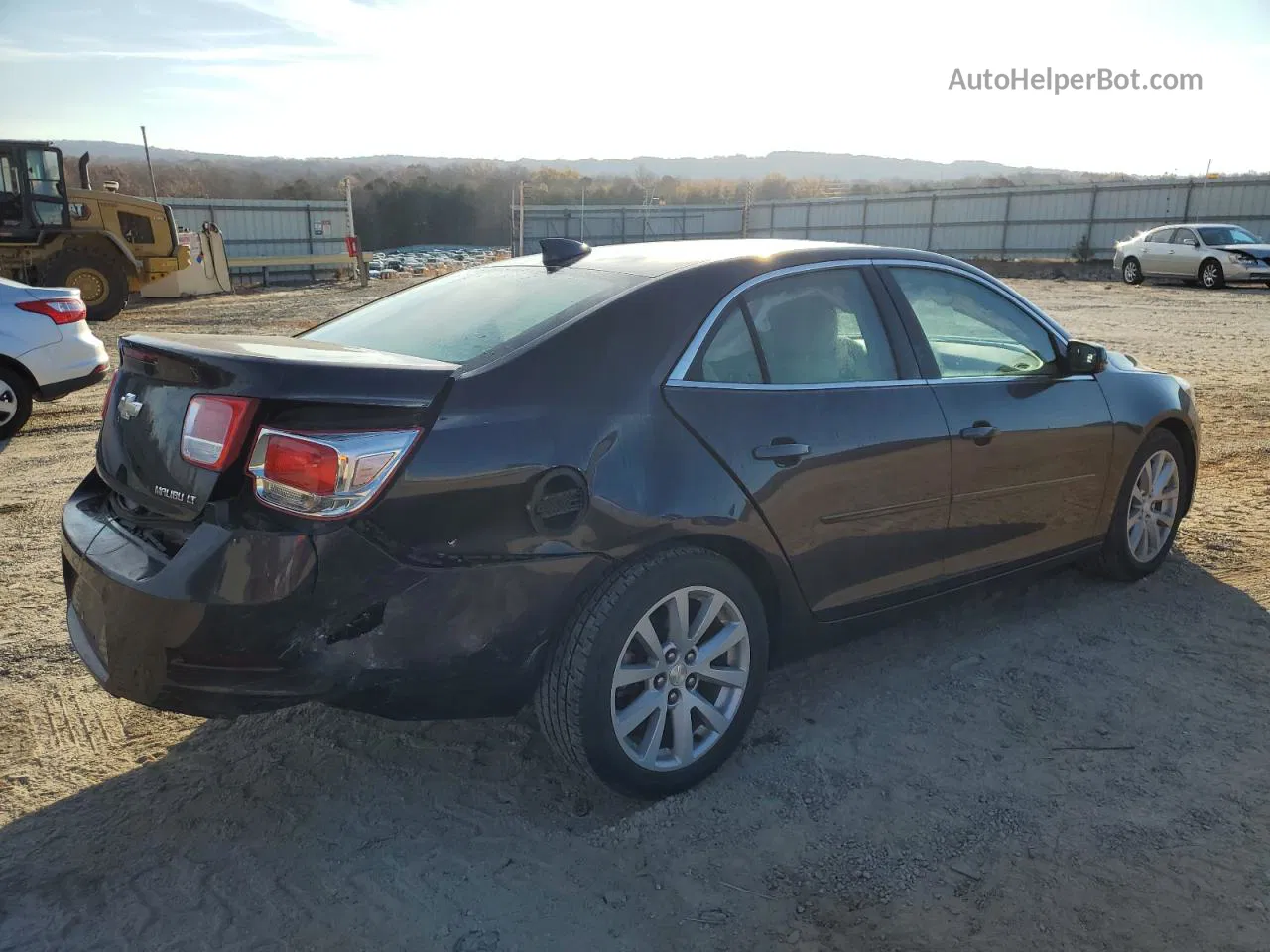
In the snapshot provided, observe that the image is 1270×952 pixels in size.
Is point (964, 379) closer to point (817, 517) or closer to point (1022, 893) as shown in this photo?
point (817, 517)

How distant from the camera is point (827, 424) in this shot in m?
3.20

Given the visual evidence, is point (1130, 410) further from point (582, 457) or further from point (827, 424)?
point (582, 457)

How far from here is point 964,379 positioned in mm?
3707

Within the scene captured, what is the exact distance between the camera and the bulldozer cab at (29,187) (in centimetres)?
1748

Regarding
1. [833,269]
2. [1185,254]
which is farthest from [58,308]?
[1185,254]

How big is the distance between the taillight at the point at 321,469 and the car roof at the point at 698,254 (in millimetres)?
1118

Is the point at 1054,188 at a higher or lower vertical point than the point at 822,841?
higher

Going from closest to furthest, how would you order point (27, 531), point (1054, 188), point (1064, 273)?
point (27, 531), point (1064, 273), point (1054, 188)

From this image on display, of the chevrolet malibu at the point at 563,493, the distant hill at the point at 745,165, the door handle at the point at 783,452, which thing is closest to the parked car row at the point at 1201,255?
the chevrolet malibu at the point at 563,493

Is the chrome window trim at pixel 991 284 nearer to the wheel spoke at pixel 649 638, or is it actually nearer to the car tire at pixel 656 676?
the car tire at pixel 656 676

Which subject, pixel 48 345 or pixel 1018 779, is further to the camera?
pixel 48 345

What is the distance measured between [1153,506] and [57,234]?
64.2ft

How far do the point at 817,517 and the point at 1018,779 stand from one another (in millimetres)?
1007

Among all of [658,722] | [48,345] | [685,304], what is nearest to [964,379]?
[685,304]
